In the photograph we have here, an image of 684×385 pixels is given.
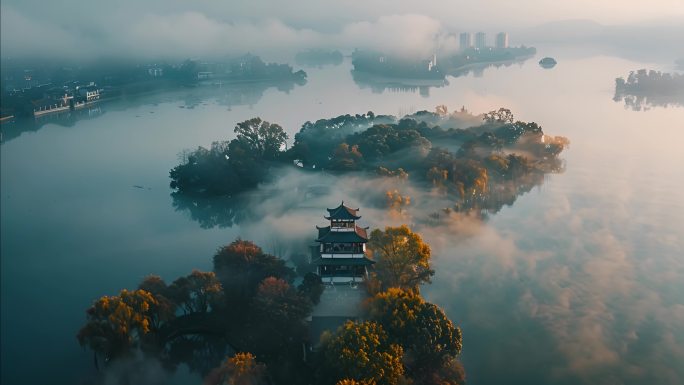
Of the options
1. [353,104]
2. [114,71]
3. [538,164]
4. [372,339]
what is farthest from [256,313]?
[114,71]

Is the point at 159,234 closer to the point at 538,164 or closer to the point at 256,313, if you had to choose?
the point at 256,313

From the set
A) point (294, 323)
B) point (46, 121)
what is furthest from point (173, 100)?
point (294, 323)

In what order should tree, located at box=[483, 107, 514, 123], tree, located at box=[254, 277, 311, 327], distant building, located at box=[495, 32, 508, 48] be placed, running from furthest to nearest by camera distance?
1. distant building, located at box=[495, 32, 508, 48]
2. tree, located at box=[483, 107, 514, 123]
3. tree, located at box=[254, 277, 311, 327]

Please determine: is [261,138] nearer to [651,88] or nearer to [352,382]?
[352,382]

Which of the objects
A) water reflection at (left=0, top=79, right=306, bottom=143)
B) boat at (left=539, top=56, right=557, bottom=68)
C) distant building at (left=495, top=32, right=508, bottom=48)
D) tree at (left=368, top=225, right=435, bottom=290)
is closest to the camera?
tree at (left=368, top=225, right=435, bottom=290)

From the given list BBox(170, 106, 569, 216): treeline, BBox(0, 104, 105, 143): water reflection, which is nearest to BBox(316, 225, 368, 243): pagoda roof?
BBox(170, 106, 569, 216): treeline

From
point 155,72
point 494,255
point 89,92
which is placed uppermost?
point 155,72

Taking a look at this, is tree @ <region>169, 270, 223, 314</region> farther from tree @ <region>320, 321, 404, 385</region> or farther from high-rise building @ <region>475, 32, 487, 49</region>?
high-rise building @ <region>475, 32, 487, 49</region>
